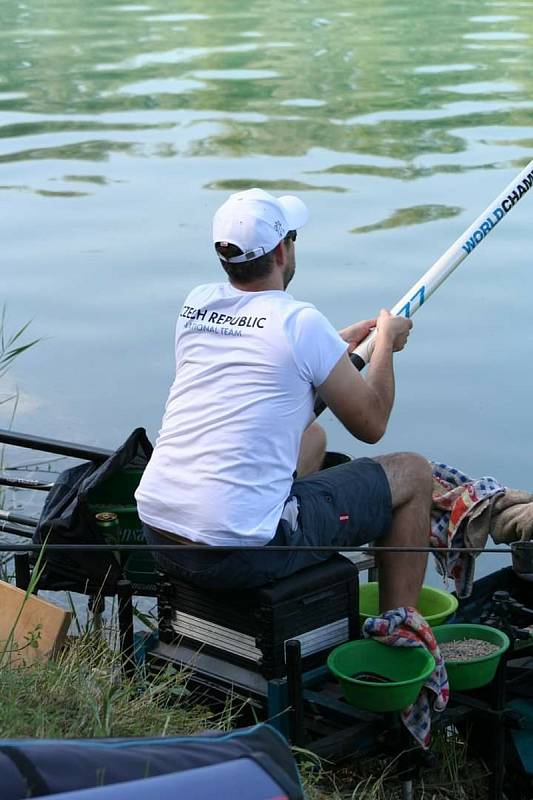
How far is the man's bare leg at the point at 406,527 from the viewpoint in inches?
127

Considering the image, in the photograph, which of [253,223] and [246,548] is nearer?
[246,548]

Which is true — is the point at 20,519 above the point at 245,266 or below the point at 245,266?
below

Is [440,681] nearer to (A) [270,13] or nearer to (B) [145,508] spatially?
(B) [145,508]

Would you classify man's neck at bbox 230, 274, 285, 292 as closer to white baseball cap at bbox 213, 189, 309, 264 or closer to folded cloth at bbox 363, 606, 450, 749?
white baseball cap at bbox 213, 189, 309, 264

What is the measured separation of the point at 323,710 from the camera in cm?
306

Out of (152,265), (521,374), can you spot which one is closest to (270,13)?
(152,265)

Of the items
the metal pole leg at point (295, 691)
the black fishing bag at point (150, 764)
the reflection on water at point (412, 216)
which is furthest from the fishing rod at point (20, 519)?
the reflection on water at point (412, 216)

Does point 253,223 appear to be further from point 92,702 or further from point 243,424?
point 92,702

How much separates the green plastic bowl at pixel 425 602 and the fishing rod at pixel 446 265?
53 cm

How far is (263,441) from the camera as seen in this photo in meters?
3.03

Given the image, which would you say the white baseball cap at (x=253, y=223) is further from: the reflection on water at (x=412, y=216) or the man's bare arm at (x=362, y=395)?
the reflection on water at (x=412, y=216)

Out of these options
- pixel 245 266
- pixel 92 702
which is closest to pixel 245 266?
pixel 245 266

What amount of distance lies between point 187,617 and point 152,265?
16.2ft

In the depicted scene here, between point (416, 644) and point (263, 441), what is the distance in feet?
1.70
